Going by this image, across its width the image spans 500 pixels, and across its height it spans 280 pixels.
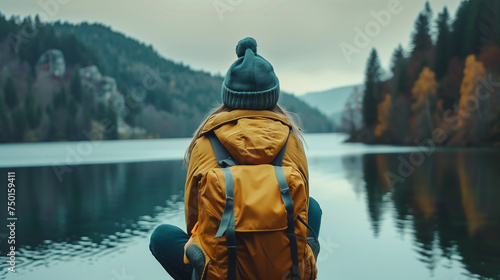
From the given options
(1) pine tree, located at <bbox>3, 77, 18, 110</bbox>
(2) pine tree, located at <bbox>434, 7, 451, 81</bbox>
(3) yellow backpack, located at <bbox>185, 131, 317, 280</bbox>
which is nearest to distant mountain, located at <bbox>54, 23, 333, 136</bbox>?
(1) pine tree, located at <bbox>3, 77, 18, 110</bbox>

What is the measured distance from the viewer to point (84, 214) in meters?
8.39

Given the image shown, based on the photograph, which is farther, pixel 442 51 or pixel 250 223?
pixel 442 51

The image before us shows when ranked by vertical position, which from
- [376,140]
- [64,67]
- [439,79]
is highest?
[64,67]

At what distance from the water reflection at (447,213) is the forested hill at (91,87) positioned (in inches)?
3352

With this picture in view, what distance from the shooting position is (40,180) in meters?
15.3

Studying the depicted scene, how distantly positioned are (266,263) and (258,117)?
682 millimetres

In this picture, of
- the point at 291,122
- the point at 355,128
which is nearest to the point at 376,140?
the point at 355,128

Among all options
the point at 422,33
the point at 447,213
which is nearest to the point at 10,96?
the point at 422,33

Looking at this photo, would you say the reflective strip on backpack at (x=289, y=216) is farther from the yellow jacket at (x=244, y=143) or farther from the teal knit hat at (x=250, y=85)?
the teal knit hat at (x=250, y=85)

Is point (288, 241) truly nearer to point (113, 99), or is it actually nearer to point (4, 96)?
point (4, 96)

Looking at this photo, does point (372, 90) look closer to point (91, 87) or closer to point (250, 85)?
point (250, 85)

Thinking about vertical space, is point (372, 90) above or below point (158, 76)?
below

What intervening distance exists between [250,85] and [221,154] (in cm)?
39

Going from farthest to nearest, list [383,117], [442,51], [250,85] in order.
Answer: [383,117]
[442,51]
[250,85]
